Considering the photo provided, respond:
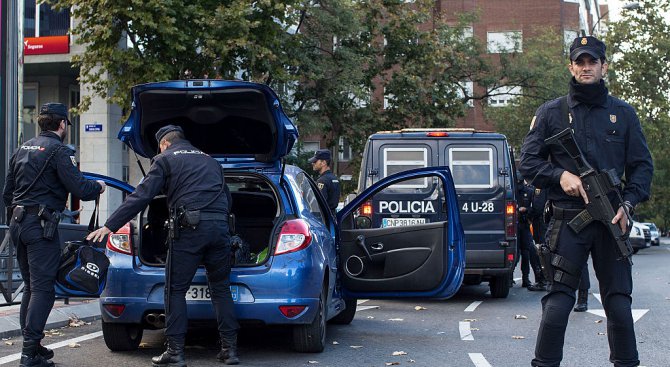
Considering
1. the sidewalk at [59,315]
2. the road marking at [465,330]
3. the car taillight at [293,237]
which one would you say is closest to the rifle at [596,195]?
the car taillight at [293,237]

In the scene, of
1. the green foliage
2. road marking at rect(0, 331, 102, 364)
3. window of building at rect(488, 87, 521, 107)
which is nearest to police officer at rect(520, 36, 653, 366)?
road marking at rect(0, 331, 102, 364)

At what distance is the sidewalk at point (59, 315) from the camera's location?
30.9 ft

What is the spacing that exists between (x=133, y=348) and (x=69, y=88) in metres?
23.6

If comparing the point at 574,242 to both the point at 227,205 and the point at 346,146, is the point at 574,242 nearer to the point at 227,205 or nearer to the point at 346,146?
the point at 227,205

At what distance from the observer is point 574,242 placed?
5.79 meters

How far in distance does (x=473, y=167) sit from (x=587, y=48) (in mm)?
7897

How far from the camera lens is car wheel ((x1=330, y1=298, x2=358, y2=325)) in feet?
33.1

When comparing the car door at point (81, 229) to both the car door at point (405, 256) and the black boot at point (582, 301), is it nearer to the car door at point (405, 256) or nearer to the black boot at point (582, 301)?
the car door at point (405, 256)

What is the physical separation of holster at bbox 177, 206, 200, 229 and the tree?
41.0 m

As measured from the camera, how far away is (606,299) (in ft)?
19.2

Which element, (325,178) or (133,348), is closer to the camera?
(133,348)

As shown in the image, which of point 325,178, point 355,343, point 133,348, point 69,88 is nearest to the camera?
point 133,348

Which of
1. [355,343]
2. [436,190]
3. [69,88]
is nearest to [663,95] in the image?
[69,88]

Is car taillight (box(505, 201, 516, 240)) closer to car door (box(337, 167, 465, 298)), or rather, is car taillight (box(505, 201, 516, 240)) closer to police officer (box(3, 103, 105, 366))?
car door (box(337, 167, 465, 298))
